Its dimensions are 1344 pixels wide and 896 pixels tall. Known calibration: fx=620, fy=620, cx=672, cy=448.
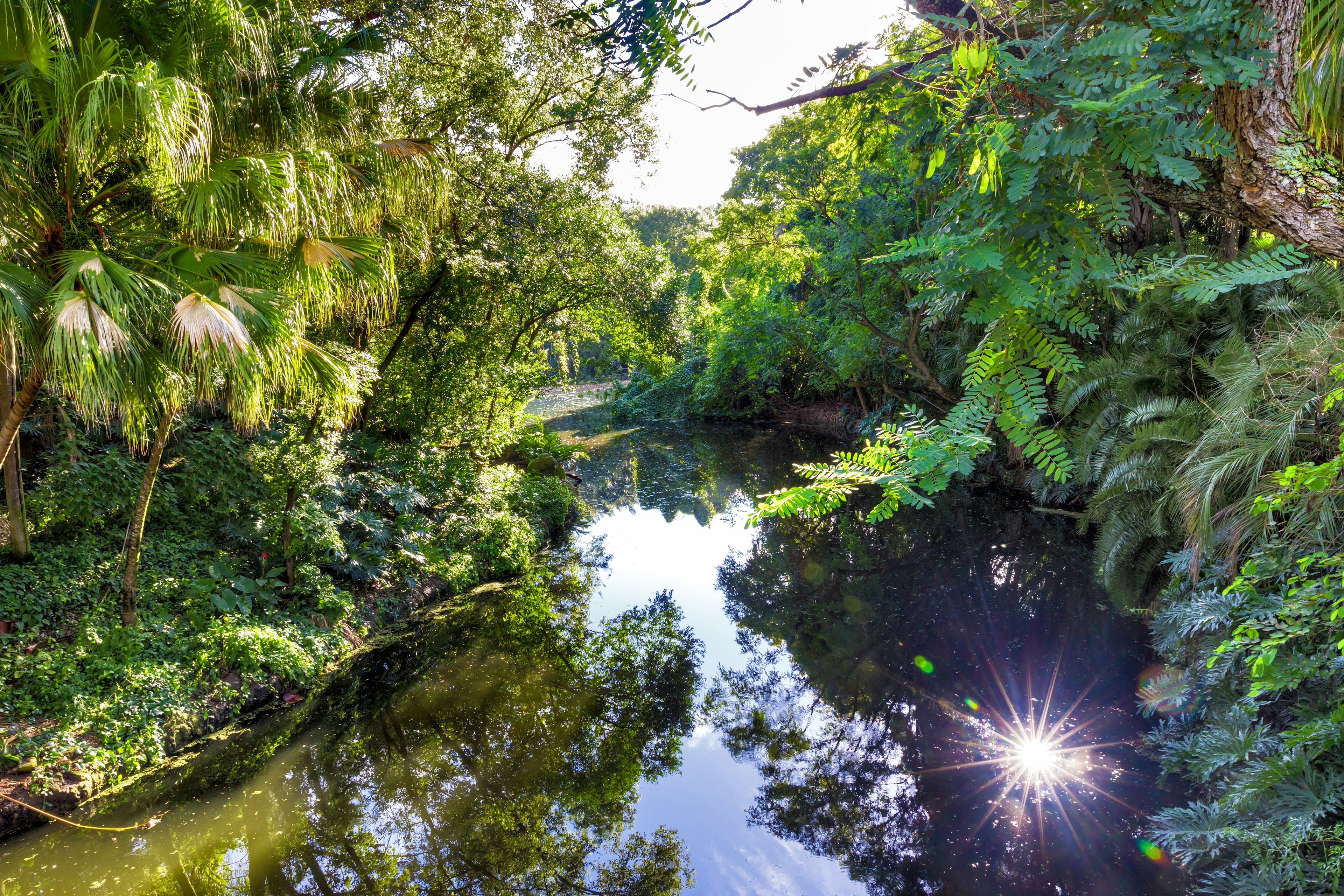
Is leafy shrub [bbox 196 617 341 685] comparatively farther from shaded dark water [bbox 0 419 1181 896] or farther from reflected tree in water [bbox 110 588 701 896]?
reflected tree in water [bbox 110 588 701 896]

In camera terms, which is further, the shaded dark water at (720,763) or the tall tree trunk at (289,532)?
the tall tree trunk at (289,532)

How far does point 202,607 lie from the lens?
19.2 ft

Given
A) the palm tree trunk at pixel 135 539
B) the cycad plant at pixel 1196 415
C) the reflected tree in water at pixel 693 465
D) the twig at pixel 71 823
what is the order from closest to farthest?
the cycad plant at pixel 1196 415 < the twig at pixel 71 823 < the palm tree trunk at pixel 135 539 < the reflected tree in water at pixel 693 465

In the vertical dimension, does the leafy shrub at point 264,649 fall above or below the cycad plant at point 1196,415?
below

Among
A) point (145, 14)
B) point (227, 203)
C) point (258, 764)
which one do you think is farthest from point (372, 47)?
point (258, 764)

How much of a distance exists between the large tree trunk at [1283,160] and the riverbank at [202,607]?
6.79 meters

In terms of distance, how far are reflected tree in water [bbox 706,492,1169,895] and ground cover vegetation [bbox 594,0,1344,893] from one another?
536mm

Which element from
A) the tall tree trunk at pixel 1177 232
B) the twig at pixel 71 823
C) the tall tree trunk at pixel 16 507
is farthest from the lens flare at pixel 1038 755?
the tall tree trunk at pixel 16 507

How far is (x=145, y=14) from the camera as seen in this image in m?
4.50

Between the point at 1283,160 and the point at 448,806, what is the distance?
522 centimetres

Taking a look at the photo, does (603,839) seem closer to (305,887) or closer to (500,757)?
(500,757)

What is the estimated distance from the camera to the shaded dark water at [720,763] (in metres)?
3.80

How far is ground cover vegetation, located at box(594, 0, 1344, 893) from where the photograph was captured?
129 centimetres

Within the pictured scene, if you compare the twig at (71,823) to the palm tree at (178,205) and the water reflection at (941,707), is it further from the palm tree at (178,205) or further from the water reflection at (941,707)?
the water reflection at (941,707)
